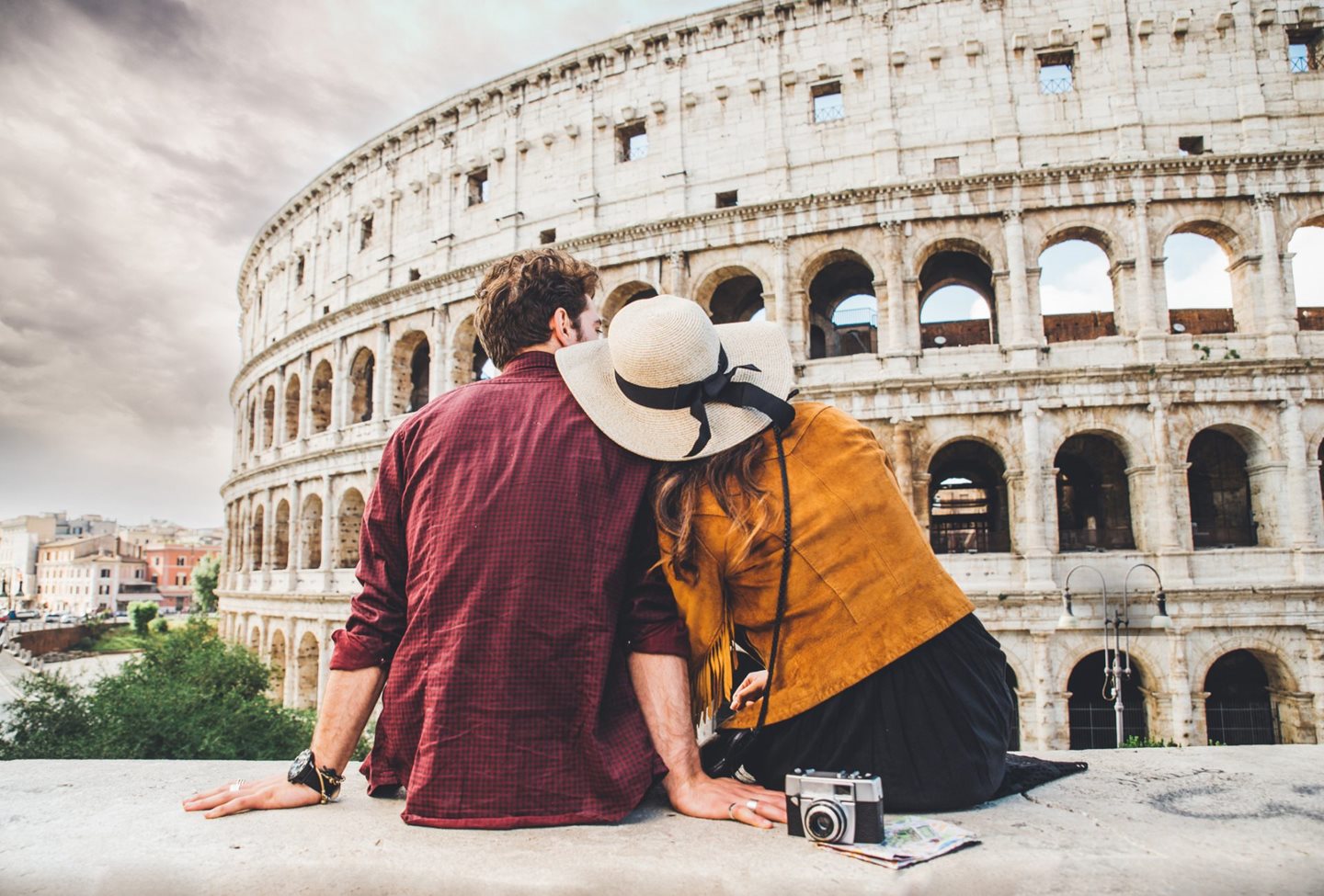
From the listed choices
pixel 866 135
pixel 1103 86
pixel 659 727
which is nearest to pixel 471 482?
pixel 659 727

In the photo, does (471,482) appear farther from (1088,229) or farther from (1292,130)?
(1292,130)

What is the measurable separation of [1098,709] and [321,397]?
22.2 meters

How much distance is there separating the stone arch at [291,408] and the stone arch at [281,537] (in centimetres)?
235

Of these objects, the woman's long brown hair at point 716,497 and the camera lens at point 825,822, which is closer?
the camera lens at point 825,822

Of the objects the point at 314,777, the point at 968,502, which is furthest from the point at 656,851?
the point at 968,502

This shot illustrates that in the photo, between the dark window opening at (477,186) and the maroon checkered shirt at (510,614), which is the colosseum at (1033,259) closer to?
the dark window opening at (477,186)

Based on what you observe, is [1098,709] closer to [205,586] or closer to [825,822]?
[825,822]

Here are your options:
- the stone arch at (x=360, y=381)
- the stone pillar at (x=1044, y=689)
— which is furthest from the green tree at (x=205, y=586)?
the stone pillar at (x=1044, y=689)

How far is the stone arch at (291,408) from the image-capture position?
81.6ft

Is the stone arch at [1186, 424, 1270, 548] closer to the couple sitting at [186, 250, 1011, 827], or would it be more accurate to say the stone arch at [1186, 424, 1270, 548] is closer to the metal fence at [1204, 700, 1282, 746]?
the metal fence at [1204, 700, 1282, 746]

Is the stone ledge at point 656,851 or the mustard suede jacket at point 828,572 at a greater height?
the mustard suede jacket at point 828,572

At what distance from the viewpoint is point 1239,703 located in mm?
14828

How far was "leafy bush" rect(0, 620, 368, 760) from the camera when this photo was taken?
13.2 metres

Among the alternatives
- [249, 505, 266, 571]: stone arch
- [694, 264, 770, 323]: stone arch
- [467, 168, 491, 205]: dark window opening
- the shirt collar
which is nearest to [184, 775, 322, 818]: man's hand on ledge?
the shirt collar
